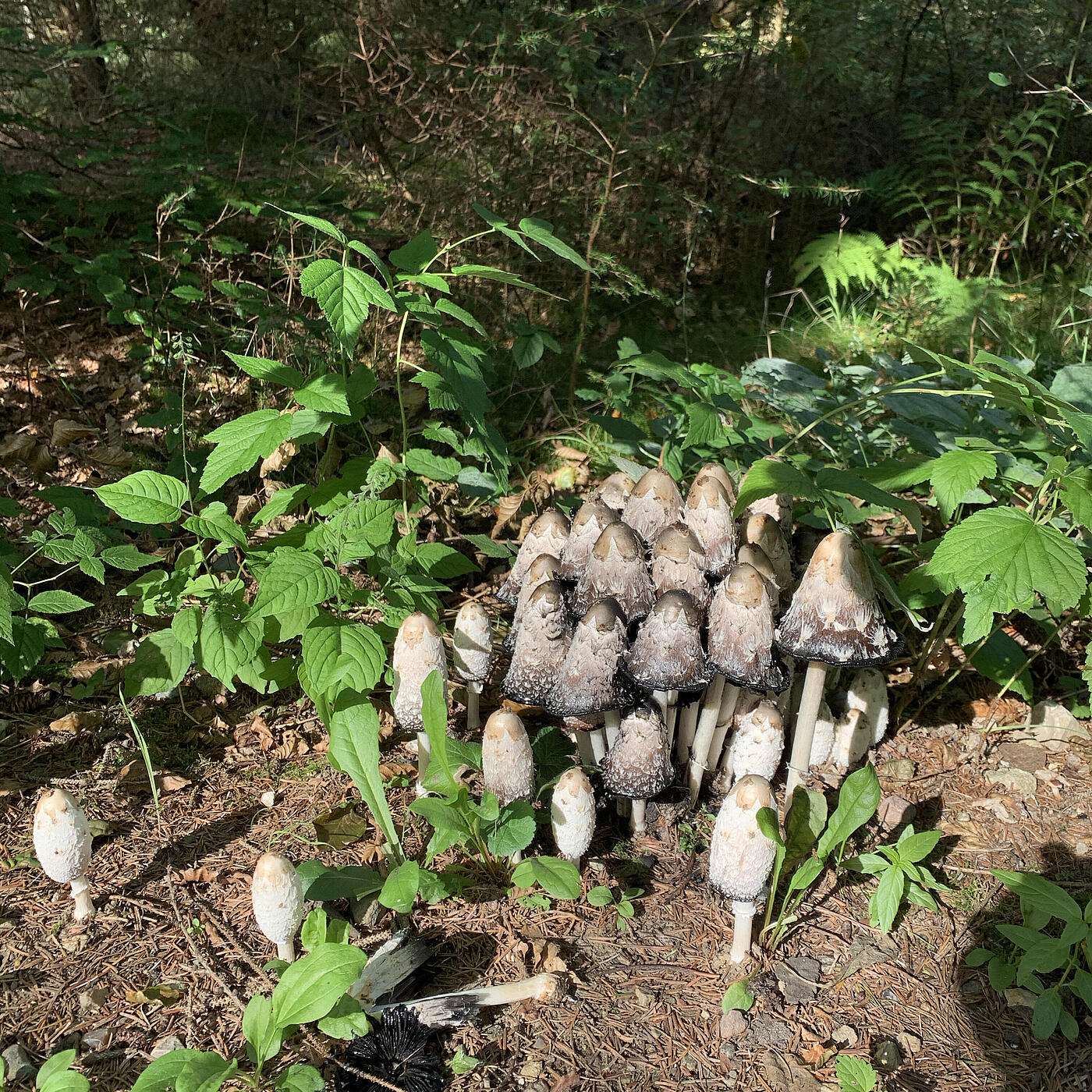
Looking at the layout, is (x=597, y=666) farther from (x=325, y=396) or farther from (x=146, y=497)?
(x=146, y=497)

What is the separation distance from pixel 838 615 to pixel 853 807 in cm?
50

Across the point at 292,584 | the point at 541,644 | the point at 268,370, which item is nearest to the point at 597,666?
the point at 541,644

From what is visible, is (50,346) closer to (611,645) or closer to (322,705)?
(322,705)

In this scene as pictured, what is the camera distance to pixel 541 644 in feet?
7.64

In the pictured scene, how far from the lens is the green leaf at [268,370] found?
2.51m

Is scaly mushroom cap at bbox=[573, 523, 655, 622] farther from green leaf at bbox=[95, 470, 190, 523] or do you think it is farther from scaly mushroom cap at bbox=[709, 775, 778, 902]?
green leaf at bbox=[95, 470, 190, 523]

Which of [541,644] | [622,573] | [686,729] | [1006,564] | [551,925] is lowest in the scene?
[551,925]

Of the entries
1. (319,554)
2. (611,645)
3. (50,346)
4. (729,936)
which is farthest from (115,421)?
(729,936)

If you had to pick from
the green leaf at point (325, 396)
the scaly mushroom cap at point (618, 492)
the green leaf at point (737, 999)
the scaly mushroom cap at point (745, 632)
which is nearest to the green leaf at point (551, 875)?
the green leaf at point (737, 999)

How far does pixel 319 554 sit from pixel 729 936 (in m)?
1.58

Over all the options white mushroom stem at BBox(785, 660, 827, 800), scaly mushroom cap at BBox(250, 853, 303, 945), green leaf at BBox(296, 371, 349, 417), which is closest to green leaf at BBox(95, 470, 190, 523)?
green leaf at BBox(296, 371, 349, 417)

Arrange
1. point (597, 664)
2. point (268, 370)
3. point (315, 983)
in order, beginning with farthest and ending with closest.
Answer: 1. point (268, 370)
2. point (597, 664)
3. point (315, 983)

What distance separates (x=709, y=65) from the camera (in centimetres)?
516

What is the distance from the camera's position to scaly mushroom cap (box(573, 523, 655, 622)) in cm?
225
